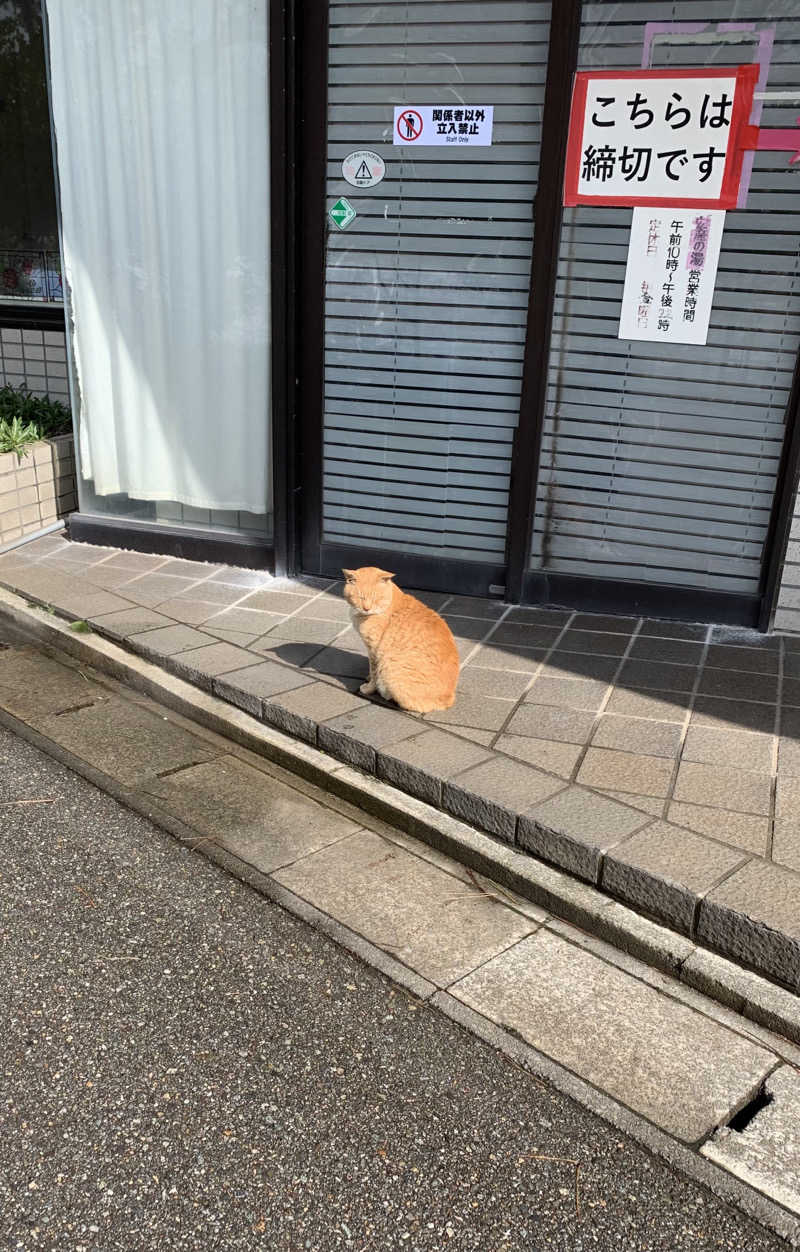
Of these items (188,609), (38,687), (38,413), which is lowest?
(38,687)

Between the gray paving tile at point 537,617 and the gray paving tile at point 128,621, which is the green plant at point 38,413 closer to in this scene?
the gray paving tile at point 128,621

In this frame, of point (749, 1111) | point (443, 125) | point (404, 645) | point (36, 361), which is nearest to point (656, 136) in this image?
point (443, 125)

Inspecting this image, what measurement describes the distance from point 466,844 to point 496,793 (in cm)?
26

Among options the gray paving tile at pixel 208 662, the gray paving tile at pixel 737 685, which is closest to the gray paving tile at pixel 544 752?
the gray paving tile at pixel 737 685

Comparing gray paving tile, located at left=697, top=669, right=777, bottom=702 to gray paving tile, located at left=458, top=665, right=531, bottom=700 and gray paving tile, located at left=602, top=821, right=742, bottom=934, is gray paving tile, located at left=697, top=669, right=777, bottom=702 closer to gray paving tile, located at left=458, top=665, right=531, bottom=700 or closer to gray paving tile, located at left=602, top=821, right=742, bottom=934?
gray paving tile, located at left=458, top=665, right=531, bottom=700

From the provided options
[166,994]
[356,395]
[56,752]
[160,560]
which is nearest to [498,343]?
[356,395]

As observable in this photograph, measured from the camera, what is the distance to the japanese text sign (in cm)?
501

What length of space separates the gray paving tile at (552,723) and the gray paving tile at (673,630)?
127 cm

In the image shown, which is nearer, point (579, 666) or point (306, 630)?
point (579, 666)

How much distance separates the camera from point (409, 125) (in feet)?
18.2

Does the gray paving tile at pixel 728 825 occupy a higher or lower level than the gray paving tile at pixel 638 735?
lower

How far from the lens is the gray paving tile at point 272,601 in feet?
19.7

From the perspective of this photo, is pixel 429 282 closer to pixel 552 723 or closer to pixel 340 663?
pixel 340 663

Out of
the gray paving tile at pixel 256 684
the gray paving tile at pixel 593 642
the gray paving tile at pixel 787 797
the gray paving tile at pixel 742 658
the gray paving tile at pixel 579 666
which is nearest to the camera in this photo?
the gray paving tile at pixel 787 797
